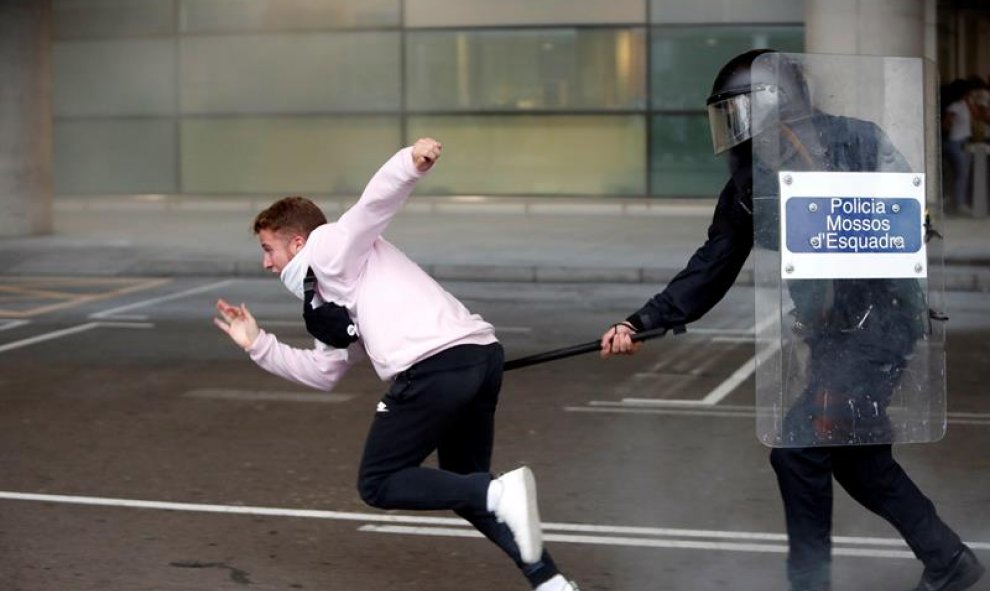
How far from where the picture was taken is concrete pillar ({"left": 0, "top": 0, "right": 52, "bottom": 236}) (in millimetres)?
19812

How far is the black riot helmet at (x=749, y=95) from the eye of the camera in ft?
16.7

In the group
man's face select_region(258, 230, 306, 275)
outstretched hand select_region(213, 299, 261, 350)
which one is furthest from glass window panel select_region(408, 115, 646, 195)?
man's face select_region(258, 230, 306, 275)

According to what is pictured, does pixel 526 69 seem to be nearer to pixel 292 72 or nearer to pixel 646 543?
pixel 292 72

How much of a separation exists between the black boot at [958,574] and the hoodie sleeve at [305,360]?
1.88 m

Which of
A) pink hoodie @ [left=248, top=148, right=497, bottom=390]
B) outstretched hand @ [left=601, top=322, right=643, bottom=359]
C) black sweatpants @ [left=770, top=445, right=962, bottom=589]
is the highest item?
pink hoodie @ [left=248, top=148, right=497, bottom=390]

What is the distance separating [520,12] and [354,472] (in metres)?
16.3

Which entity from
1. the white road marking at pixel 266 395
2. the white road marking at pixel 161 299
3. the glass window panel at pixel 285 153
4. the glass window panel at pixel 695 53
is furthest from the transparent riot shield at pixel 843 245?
the glass window panel at pixel 285 153

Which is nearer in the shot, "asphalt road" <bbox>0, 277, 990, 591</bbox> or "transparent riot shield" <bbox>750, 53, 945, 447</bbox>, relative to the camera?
"transparent riot shield" <bbox>750, 53, 945, 447</bbox>

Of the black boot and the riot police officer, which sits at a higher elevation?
the riot police officer

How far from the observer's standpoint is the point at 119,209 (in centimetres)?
2486

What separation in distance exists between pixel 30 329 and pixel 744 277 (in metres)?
6.16

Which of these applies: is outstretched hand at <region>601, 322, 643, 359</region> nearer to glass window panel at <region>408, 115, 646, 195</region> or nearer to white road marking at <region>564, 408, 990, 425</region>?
white road marking at <region>564, 408, 990, 425</region>

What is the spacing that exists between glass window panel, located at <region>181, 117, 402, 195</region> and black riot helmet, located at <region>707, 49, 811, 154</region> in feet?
62.4

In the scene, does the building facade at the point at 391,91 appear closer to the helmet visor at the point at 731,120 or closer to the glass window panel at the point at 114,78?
the glass window panel at the point at 114,78
